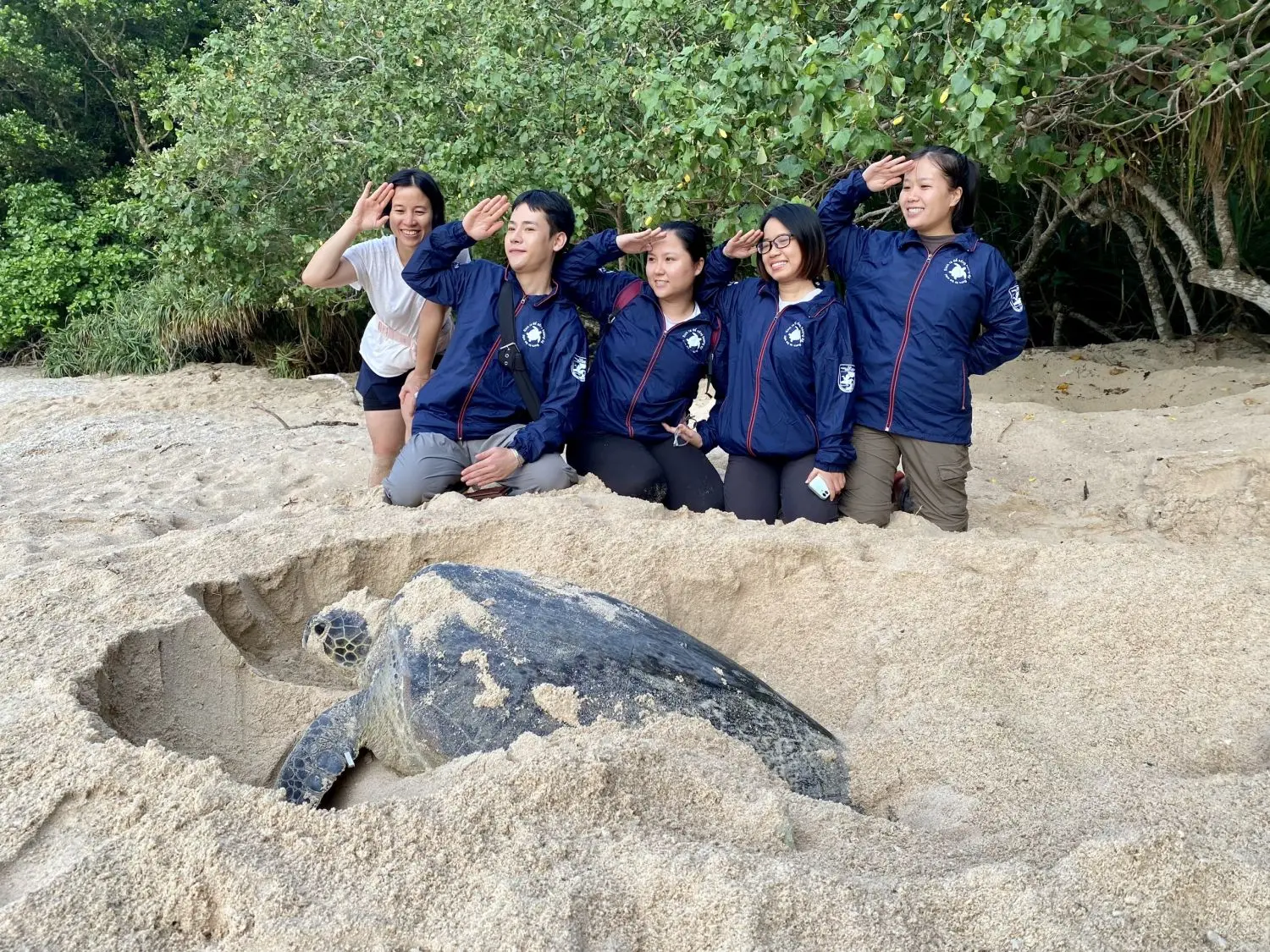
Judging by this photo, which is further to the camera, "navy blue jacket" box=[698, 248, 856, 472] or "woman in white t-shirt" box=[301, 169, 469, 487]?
"woman in white t-shirt" box=[301, 169, 469, 487]

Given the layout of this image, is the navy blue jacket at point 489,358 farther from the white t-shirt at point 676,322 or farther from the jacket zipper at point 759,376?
the jacket zipper at point 759,376

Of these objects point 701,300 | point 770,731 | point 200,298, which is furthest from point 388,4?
point 770,731

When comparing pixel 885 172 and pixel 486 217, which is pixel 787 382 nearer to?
pixel 885 172

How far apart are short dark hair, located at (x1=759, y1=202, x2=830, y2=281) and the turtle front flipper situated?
1911 millimetres

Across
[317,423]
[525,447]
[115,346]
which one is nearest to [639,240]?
[525,447]

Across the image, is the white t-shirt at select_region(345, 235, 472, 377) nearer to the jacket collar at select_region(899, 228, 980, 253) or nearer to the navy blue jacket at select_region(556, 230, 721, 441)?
the navy blue jacket at select_region(556, 230, 721, 441)

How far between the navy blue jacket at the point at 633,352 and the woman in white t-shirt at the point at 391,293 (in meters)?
0.48

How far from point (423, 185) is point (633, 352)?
3.19 feet

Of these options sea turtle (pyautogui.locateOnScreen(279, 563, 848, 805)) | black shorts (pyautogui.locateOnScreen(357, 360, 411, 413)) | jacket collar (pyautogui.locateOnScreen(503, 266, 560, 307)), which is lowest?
sea turtle (pyautogui.locateOnScreen(279, 563, 848, 805))

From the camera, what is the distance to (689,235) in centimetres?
324

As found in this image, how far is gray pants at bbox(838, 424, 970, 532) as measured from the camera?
3055 mm

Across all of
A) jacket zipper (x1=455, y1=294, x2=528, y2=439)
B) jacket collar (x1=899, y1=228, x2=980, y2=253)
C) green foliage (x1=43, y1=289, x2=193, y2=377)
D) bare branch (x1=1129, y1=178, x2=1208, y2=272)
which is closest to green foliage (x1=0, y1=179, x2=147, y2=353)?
green foliage (x1=43, y1=289, x2=193, y2=377)

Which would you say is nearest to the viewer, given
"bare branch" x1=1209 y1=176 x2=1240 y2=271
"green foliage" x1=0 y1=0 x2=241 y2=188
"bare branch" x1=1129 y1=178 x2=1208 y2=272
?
"bare branch" x1=1209 y1=176 x2=1240 y2=271

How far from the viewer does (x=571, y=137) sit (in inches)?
199
